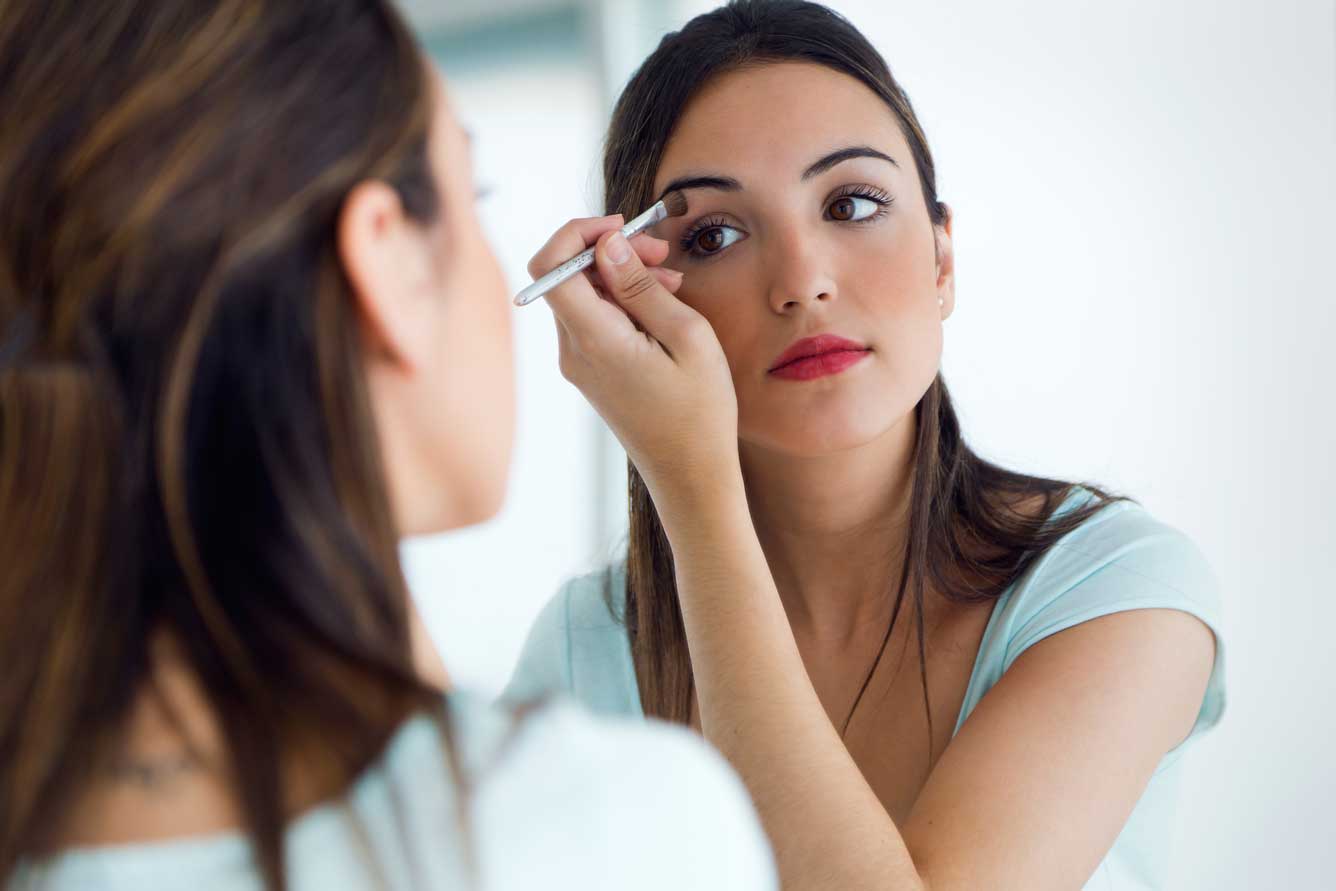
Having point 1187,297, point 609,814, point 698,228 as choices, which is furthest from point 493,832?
point 1187,297

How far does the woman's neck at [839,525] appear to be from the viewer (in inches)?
47.8

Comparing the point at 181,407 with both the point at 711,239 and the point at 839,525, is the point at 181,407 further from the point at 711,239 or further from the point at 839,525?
the point at 839,525

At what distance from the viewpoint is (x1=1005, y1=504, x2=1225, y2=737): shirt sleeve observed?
1.00 metres

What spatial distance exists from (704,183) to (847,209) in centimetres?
14

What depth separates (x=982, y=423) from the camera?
69.9 inches

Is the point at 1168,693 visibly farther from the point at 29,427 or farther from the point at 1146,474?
the point at 29,427

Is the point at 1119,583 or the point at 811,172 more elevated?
the point at 811,172

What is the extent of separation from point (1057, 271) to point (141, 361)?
1.47m

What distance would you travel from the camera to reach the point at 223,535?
48cm

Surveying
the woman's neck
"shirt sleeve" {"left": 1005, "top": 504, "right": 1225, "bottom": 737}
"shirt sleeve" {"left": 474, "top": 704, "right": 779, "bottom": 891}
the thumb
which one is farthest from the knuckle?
"shirt sleeve" {"left": 474, "top": 704, "right": 779, "bottom": 891}

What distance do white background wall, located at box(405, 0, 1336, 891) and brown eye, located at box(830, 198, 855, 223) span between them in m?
0.55

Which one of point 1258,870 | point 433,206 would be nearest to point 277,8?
point 433,206

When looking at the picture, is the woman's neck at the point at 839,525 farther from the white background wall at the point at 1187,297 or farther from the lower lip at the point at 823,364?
the white background wall at the point at 1187,297

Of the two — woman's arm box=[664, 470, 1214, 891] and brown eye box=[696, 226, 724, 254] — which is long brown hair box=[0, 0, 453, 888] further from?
brown eye box=[696, 226, 724, 254]
